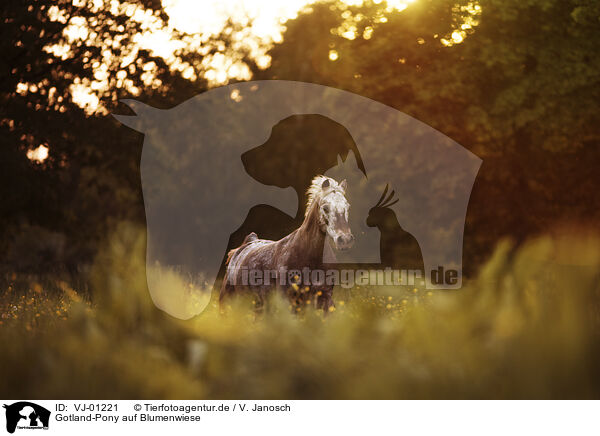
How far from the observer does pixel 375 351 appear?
2.12m

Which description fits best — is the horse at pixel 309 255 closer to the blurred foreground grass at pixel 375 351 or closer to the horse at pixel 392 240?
the horse at pixel 392 240

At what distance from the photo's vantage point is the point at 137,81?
9578mm

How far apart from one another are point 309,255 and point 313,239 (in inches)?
8.5

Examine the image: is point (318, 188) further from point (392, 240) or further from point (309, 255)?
point (392, 240)

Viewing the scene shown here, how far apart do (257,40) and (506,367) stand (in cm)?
1157

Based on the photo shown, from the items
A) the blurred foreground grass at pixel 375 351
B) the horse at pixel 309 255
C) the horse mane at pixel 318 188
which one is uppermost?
the horse mane at pixel 318 188

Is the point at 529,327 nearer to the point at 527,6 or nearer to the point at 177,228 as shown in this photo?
the point at 527,6

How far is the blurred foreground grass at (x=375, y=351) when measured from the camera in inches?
79.1
